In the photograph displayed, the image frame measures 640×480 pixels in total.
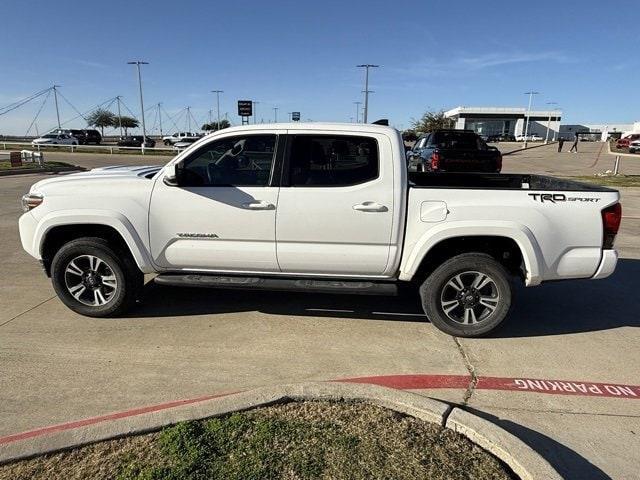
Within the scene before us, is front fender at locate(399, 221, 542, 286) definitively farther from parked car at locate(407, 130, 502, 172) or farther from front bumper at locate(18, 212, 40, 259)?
parked car at locate(407, 130, 502, 172)

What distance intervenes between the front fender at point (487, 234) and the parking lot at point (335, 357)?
73 cm

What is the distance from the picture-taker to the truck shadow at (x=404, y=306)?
4863 millimetres

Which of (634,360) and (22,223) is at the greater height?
(22,223)

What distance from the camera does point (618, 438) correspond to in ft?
9.95

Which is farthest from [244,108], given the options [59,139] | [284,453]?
[284,453]

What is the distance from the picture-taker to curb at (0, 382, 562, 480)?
2.64m

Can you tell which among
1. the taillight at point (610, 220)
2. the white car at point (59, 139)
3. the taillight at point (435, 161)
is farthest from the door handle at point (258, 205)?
the white car at point (59, 139)

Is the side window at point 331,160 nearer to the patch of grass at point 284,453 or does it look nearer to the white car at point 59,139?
the patch of grass at point 284,453

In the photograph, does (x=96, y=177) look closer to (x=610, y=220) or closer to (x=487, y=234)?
(x=487, y=234)

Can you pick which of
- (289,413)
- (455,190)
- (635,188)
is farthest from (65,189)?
(635,188)

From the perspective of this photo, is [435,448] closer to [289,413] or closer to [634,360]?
[289,413]

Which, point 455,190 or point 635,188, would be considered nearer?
point 455,190

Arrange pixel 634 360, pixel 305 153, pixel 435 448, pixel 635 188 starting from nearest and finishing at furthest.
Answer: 1. pixel 435 448
2. pixel 634 360
3. pixel 305 153
4. pixel 635 188

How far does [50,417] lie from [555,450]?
312cm
